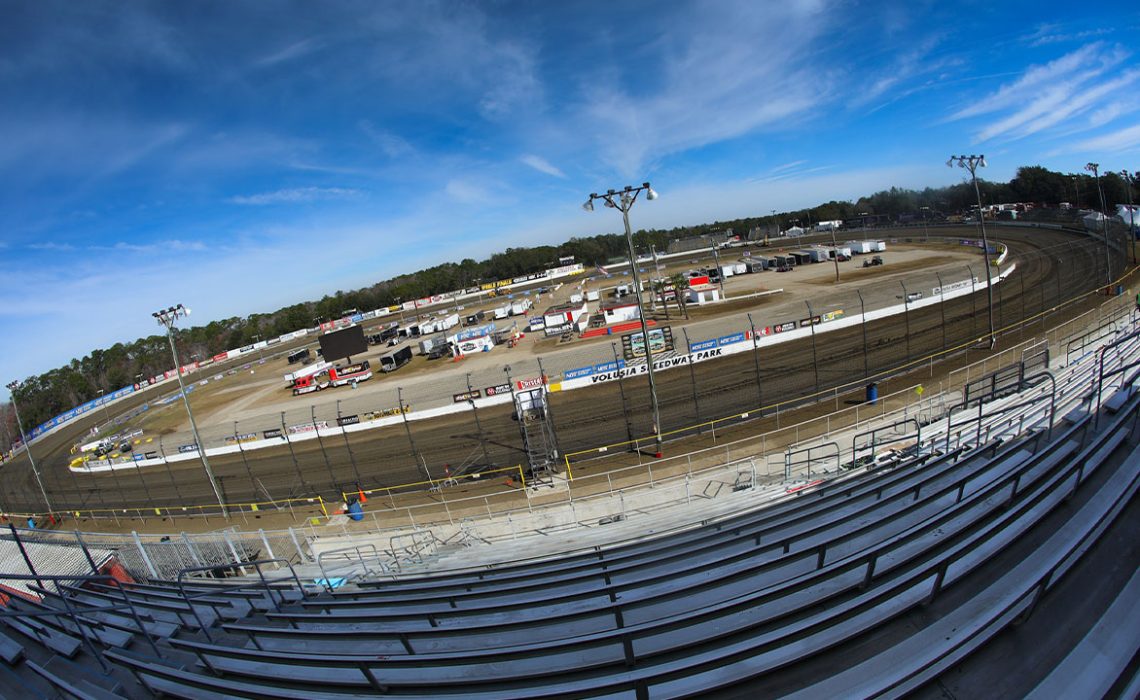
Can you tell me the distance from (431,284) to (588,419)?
112m

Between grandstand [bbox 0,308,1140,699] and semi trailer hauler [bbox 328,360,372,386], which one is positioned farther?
semi trailer hauler [bbox 328,360,372,386]

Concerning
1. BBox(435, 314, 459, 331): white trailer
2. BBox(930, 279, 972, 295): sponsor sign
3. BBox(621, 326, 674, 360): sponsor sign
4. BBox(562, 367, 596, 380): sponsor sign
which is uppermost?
BBox(435, 314, 459, 331): white trailer

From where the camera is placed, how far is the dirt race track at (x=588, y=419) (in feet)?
72.3

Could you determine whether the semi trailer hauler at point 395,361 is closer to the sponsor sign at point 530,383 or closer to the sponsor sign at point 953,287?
Result: the sponsor sign at point 530,383

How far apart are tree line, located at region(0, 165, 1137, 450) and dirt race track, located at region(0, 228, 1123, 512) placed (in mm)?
53956

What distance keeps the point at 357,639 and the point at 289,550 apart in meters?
13.0

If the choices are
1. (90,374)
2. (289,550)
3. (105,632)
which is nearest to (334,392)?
(289,550)

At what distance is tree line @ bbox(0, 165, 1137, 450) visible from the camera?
255ft

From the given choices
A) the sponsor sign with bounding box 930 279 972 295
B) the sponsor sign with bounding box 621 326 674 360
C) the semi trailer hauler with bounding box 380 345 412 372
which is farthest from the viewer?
the semi trailer hauler with bounding box 380 345 412 372

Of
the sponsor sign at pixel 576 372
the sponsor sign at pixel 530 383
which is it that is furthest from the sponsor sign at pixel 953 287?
the sponsor sign at pixel 530 383

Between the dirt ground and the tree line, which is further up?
the tree line

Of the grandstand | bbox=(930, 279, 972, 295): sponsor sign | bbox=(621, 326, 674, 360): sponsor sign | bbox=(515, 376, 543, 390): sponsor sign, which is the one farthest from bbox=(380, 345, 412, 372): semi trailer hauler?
bbox=(930, 279, 972, 295): sponsor sign

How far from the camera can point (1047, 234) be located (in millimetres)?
59625

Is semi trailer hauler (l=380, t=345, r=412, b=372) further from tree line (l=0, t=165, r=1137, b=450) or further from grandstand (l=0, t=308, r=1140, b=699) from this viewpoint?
tree line (l=0, t=165, r=1137, b=450)
